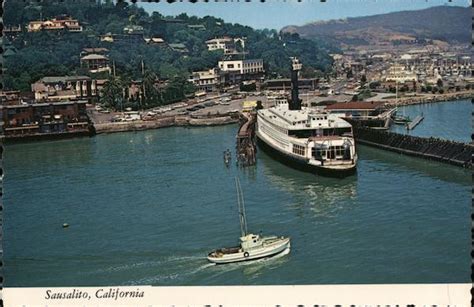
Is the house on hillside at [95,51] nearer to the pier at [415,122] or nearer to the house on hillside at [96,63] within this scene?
the house on hillside at [96,63]

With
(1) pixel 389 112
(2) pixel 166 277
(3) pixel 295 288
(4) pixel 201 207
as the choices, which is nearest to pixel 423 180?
(4) pixel 201 207

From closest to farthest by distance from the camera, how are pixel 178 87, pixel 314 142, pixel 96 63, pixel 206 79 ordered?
1. pixel 314 142
2. pixel 206 79
3. pixel 178 87
4. pixel 96 63

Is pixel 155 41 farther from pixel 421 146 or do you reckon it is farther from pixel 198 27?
pixel 421 146

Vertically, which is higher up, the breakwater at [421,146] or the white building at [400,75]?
the white building at [400,75]

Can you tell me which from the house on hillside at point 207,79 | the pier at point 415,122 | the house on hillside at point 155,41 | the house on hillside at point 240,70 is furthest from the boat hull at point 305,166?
the house on hillside at point 155,41

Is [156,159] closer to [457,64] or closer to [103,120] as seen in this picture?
[103,120]

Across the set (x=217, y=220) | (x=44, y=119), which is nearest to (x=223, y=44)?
(x=44, y=119)

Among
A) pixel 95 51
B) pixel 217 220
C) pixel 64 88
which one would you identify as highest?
pixel 95 51

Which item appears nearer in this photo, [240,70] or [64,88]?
[64,88]
